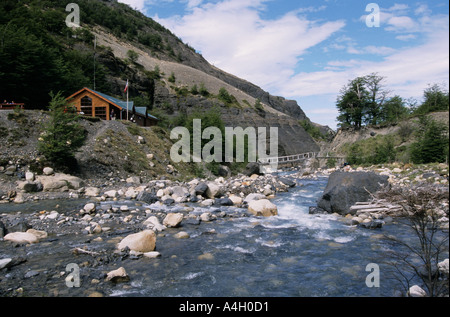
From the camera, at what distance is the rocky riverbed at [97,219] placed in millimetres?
6148

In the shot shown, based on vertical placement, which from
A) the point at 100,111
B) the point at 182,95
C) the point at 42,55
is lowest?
the point at 100,111

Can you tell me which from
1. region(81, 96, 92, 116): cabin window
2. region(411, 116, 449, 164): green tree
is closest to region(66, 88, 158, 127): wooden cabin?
region(81, 96, 92, 116): cabin window

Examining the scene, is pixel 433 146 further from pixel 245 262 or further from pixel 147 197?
pixel 147 197

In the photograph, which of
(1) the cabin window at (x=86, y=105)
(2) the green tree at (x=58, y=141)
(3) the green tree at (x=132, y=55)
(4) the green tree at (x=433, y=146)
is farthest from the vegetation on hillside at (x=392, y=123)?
(3) the green tree at (x=132, y=55)

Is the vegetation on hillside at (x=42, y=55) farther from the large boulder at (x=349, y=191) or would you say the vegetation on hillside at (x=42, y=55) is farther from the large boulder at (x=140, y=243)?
the large boulder at (x=349, y=191)

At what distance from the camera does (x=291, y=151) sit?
7881 centimetres

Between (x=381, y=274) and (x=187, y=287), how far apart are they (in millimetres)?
4685

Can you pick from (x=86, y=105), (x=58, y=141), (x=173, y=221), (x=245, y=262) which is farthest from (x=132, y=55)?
(x=245, y=262)

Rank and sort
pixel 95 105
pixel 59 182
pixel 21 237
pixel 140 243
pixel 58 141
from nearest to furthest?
pixel 140 243 < pixel 21 237 < pixel 59 182 < pixel 58 141 < pixel 95 105

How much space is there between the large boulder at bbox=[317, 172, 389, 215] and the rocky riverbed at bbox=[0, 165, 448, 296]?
0.37 metres

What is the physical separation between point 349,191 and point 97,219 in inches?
462

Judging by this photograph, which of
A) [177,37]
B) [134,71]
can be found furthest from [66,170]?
[177,37]

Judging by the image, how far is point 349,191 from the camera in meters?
12.8
